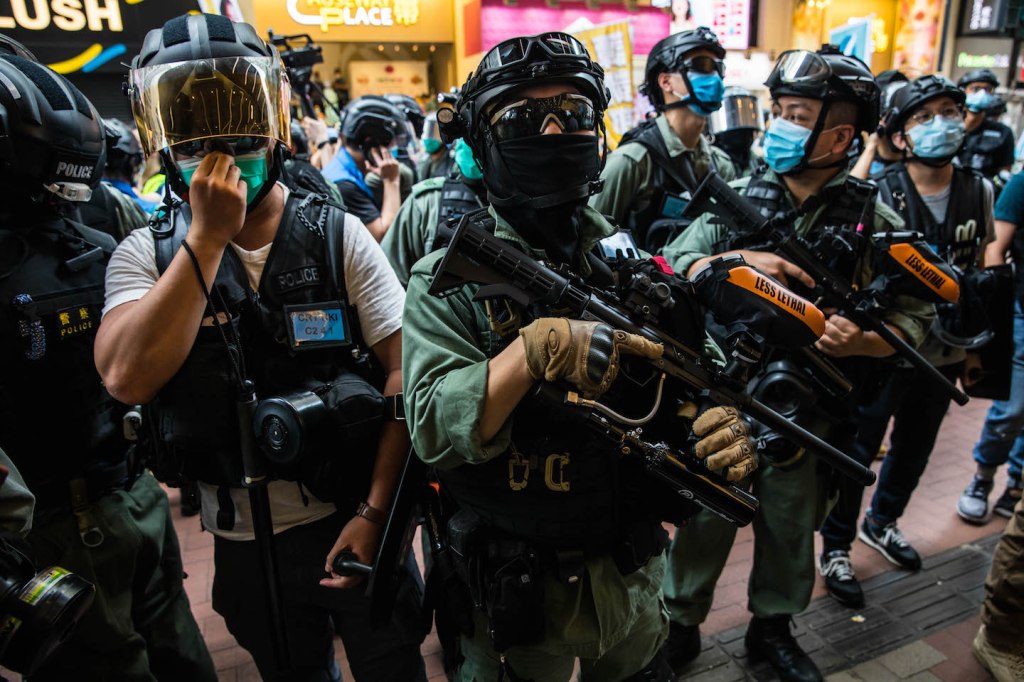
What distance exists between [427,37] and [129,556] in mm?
11591

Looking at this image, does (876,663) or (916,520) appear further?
(916,520)

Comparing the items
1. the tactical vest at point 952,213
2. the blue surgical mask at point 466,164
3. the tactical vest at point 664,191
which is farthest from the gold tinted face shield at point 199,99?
the tactical vest at point 952,213

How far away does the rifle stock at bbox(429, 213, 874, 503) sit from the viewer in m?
1.44

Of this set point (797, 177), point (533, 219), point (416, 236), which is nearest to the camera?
point (533, 219)

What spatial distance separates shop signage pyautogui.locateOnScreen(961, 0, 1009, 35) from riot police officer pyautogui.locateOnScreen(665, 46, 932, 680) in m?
15.6

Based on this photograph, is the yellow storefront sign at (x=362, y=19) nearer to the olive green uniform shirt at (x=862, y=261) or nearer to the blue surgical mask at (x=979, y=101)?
the blue surgical mask at (x=979, y=101)

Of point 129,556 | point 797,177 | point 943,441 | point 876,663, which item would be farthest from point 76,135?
point 943,441

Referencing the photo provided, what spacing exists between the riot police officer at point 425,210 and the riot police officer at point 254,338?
1.21 m

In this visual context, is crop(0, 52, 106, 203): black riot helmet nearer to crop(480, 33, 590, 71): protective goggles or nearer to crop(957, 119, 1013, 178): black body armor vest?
crop(480, 33, 590, 71): protective goggles

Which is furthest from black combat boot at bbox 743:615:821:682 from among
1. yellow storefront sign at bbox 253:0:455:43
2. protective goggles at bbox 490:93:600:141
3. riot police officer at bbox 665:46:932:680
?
yellow storefront sign at bbox 253:0:455:43

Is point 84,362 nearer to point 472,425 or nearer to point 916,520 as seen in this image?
point 472,425

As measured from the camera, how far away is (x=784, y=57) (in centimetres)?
263

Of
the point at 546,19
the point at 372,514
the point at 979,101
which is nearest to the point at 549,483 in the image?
the point at 372,514

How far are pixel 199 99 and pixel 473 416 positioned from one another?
1.06 metres
